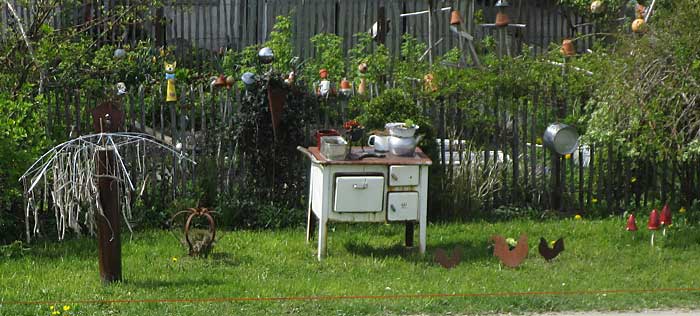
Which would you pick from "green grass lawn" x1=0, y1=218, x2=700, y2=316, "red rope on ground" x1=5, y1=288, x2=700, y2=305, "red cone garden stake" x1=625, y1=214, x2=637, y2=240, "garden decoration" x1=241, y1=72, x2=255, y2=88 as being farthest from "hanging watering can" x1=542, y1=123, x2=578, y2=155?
"garden decoration" x1=241, y1=72, x2=255, y2=88

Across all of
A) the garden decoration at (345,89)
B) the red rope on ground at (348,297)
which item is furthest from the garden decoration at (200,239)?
the garden decoration at (345,89)

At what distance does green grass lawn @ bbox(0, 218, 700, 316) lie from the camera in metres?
7.16

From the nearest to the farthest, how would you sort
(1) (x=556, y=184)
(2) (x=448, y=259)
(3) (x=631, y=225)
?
(2) (x=448, y=259) → (3) (x=631, y=225) → (1) (x=556, y=184)

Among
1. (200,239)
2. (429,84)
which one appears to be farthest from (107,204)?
(429,84)

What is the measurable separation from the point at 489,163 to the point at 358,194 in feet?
7.35

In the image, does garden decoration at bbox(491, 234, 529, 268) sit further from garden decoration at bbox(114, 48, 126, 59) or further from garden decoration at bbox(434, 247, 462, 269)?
garden decoration at bbox(114, 48, 126, 59)

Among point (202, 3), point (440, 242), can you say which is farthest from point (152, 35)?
point (440, 242)

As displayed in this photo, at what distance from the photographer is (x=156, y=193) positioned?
9.70m

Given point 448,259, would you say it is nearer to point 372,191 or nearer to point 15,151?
point 372,191

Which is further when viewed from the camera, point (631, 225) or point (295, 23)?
point (295, 23)

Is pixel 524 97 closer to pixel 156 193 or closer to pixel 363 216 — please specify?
pixel 363 216

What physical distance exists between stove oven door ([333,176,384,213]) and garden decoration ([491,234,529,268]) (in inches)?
38.5

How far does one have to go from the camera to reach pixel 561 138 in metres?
9.98

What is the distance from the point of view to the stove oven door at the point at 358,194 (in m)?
8.36
